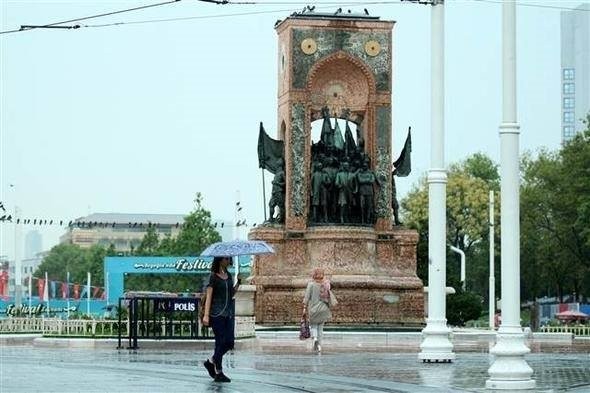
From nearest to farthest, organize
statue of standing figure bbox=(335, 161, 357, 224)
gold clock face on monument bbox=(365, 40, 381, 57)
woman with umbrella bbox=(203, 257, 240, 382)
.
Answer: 1. woman with umbrella bbox=(203, 257, 240, 382)
2. statue of standing figure bbox=(335, 161, 357, 224)
3. gold clock face on monument bbox=(365, 40, 381, 57)

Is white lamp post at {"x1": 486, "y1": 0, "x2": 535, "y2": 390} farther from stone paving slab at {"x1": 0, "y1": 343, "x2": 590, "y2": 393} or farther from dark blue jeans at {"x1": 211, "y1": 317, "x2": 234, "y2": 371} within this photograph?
dark blue jeans at {"x1": 211, "y1": 317, "x2": 234, "y2": 371}

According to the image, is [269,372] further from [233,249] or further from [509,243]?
[509,243]

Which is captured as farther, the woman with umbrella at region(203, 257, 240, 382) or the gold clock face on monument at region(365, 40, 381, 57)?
the gold clock face on monument at region(365, 40, 381, 57)

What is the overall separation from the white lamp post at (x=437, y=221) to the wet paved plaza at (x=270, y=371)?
1.50 ft

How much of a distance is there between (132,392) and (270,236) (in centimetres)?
2614

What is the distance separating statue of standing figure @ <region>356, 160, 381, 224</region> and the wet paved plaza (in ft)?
31.4

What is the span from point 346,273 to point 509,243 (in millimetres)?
23069

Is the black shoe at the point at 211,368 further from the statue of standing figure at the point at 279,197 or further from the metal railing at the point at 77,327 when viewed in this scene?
the statue of standing figure at the point at 279,197

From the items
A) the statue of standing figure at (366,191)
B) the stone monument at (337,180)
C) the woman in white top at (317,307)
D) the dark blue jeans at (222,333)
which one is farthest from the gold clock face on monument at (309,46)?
the dark blue jeans at (222,333)

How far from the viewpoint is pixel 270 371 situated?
87.4ft

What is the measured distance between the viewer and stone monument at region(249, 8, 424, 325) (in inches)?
1801

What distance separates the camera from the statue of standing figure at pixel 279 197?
47.1 m

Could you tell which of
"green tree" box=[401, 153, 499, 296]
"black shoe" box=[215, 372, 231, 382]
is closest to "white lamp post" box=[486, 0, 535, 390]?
"black shoe" box=[215, 372, 231, 382]

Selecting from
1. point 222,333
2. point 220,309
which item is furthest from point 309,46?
point 222,333
